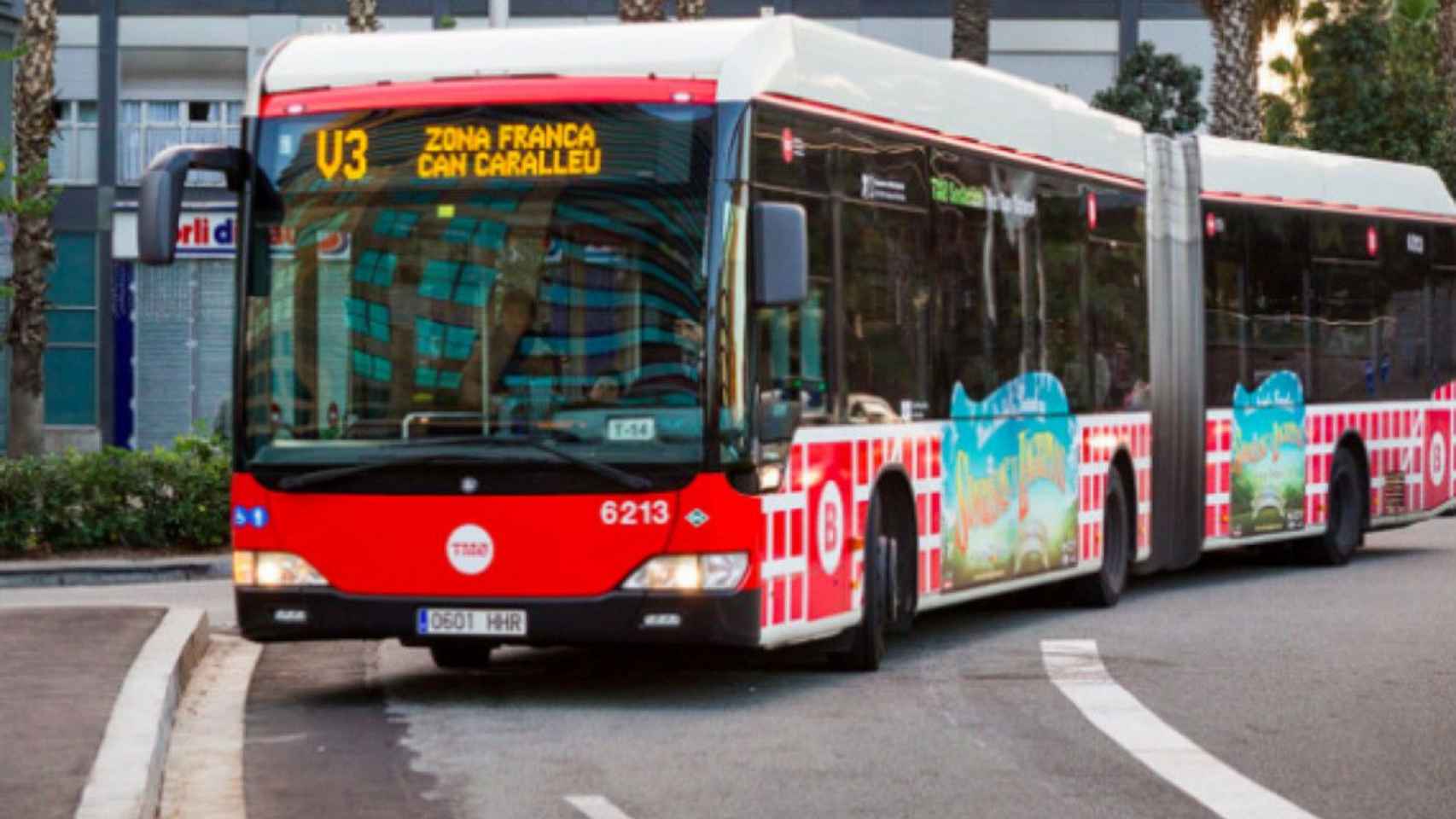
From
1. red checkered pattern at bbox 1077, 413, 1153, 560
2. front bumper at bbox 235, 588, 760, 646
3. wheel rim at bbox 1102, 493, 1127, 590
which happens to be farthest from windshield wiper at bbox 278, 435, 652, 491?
wheel rim at bbox 1102, 493, 1127, 590

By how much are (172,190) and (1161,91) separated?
96.9 feet

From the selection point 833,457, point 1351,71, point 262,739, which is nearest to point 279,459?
point 262,739

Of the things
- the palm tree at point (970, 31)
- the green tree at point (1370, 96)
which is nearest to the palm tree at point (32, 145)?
the palm tree at point (970, 31)

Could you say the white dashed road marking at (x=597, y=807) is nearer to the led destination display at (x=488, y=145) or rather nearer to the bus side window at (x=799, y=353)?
the bus side window at (x=799, y=353)

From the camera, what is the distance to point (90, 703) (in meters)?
12.4

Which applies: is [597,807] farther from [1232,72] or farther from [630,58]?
[1232,72]

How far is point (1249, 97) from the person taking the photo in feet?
142

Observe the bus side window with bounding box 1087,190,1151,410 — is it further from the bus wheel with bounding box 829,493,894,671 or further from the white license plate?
the white license plate

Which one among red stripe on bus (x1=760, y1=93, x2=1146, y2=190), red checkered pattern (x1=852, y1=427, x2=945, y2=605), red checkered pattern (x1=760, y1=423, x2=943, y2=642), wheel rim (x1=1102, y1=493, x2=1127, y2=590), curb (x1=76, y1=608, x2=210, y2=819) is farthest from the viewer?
wheel rim (x1=1102, y1=493, x2=1127, y2=590)

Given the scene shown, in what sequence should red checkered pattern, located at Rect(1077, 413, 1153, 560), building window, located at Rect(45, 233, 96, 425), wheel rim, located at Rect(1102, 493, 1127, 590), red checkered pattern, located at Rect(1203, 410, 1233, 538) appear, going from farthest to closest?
building window, located at Rect(45, 233, 96, 425) < red checkered pattern, located at Rect(1203, 410, 1233, 538) < wheel rim, located at Rect(1102, 493, 1127, 590) < red checkered pattern, located at Rect(1077, 413, 1153, 560)

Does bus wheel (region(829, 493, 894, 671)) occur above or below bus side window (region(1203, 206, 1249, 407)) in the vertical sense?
below

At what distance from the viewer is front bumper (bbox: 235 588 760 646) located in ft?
43.9

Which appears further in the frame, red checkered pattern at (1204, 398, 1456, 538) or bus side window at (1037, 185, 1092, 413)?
red checkered pattern at (1204, 398, 1456, 538)

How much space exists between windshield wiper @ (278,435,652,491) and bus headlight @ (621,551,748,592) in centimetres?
35
